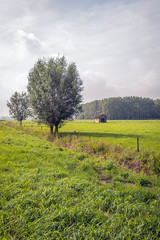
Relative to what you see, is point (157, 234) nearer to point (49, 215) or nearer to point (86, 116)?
point (49, 215)

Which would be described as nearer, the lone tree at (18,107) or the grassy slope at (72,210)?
the grassy slope at (72,210)

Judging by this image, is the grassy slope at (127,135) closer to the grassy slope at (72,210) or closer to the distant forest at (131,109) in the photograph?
the grassy slope at (72,210)

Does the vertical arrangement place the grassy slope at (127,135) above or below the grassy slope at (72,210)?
below

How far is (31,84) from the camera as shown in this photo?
2381 centimetres

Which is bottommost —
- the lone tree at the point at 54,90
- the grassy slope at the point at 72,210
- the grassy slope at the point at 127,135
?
the grassy slope at the point at 127,135

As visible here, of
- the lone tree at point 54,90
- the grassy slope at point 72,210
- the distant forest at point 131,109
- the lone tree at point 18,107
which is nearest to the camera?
the grassy slope at point 72,210

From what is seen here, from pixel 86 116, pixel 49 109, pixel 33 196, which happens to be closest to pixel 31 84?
pixel 49 109

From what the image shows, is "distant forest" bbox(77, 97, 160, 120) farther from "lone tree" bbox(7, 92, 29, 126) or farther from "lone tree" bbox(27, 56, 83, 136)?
"lone tree" bbox(27, 56, 83, 136)

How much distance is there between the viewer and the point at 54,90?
23.0 meters

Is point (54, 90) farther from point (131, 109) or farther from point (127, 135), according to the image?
point (131, 109)

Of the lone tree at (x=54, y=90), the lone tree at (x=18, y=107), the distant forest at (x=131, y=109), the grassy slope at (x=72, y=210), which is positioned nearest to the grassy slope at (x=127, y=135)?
the lone tree at (x=54, y=90)

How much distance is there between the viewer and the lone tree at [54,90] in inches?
882

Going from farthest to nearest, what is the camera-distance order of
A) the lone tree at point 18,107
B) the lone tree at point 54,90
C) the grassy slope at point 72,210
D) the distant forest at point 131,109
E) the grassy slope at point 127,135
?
the distant forest at point 131,109, the lone tree at point 18,107, the lone tree at point 54,90, the grassy slope at point 127,135, the grassy slope at point 72,210

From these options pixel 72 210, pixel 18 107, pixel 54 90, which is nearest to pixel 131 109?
pixel 18 107
